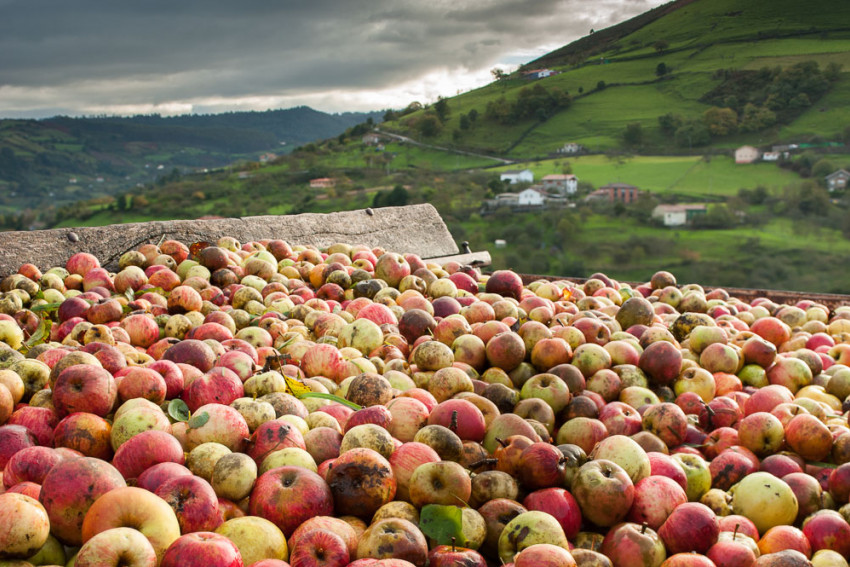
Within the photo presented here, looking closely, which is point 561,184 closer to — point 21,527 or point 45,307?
point 45,307

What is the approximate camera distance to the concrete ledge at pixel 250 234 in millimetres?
5793

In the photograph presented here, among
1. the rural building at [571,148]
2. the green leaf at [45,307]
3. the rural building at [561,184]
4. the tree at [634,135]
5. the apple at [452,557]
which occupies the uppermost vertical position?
the tree at [634,135]

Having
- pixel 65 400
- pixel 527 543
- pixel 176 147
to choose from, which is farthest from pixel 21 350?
pixel 176 147

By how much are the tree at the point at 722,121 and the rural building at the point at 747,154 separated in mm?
4726

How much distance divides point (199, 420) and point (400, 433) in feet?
3.19

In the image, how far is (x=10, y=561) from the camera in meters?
1.98

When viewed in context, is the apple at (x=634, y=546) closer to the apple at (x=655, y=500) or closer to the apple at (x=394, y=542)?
the apple at (x=655, y=500)

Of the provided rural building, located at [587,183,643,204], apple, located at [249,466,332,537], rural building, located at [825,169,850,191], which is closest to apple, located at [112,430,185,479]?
apple, located at [249,466,332,537]

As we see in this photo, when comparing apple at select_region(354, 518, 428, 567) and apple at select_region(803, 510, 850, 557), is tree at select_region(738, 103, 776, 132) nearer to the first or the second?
apple at select_region(803, 510, 850, 557)

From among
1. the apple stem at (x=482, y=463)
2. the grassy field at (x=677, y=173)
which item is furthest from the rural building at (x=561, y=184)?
the apple stem at (x=482, y=463)

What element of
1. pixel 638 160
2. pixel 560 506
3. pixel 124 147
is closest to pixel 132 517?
pixel 560 506

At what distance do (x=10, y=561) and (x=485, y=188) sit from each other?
2580 inches

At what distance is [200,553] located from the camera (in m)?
1.91

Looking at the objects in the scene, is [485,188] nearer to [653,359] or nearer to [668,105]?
[668,105]
